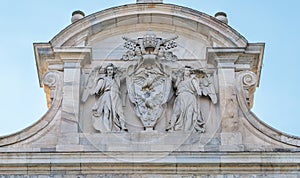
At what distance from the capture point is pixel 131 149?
13.9m

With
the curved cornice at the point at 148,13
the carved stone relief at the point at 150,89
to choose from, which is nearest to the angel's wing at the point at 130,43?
the carved stone relief at the point at 150,89

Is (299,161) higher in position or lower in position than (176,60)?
lower

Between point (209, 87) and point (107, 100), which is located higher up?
point (209, 87)

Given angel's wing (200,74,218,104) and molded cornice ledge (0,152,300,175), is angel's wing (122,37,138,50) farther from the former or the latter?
molded cornice ledge (0,152,300,175)

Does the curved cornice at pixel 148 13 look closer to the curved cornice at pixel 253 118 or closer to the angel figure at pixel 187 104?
the curved cornice at pixel 253 118

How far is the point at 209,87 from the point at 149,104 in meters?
1.08

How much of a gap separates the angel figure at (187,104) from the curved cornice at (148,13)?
839 mm

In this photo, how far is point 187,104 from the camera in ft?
47.8

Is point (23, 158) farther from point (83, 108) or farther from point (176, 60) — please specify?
point (176, 60)

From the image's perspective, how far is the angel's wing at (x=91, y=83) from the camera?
14.8 m

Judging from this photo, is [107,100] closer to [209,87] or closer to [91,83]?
[91,83]

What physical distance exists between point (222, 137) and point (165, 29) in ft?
8.31

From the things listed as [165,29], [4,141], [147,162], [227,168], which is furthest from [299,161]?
[4,141]

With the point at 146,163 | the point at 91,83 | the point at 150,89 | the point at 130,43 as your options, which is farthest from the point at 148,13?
the point at 146,163
